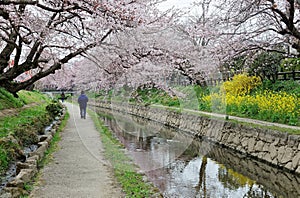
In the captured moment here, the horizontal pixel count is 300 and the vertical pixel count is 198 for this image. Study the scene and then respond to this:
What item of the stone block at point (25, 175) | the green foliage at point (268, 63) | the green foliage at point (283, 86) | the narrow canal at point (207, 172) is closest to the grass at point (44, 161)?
the stone block at point (25, 175)

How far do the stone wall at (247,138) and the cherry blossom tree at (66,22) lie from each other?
4275mm

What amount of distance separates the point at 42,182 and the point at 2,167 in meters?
0.87

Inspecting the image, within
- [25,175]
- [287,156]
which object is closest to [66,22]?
[25,175]

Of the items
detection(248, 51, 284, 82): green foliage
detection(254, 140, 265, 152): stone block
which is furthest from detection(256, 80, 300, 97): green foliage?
detection(254, 140, 265, 152): stone block

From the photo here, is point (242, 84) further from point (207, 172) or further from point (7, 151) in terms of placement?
point (7, 151)

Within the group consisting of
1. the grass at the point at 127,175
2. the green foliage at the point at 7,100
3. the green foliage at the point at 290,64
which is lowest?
the grass at the point at 127,175

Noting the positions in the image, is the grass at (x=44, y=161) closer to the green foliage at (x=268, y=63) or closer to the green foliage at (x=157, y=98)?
the green foliage at (x=157, y=98)

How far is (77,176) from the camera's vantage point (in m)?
6.16

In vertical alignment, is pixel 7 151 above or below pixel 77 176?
above

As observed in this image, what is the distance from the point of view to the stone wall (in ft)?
25.6

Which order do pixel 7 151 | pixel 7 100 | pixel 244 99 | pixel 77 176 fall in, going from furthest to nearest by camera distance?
1. pixel 7 100
2. pixel 244 99
3. pixel 7 151
4. pixel 77 176

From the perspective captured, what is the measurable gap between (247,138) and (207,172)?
7.45 feet

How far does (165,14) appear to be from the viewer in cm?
1037

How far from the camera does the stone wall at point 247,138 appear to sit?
7.79 meters
